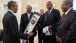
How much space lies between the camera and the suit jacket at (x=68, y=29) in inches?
93.4

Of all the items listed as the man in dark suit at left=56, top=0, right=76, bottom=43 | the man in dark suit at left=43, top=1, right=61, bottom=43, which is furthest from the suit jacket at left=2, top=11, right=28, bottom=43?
the man in dark suit at left=43, top=1, right=61, bottom=43

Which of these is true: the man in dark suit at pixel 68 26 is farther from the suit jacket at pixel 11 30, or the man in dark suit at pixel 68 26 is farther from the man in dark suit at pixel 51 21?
the man in dark suit at pixel 51 21

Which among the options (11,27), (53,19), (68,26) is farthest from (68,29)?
(53,19)

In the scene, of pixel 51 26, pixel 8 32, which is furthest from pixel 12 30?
pixel 51 26

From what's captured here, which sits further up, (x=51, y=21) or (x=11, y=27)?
(x=11, y=27)

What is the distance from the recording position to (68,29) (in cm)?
247

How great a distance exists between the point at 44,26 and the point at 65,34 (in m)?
1.55

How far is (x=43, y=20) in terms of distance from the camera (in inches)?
165

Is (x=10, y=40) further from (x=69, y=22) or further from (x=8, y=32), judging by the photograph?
(x=69, y=22)

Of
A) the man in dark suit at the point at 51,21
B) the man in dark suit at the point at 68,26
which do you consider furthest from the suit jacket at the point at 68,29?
the man in dark suit at the point at 51,21

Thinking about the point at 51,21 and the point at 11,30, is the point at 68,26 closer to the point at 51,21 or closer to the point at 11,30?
the point at 11,30

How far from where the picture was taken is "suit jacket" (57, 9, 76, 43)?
93.4 inches

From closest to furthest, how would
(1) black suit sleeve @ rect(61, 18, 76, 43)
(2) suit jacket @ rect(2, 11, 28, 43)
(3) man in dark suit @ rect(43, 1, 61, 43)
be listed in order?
(1) black suit sleeve @ rect(61, 18, 76, 43) < (2) suit jacket @ rect(2, 11, 28, 43) < (3) man in dark suit @ rect(43, 1, 61, 43)

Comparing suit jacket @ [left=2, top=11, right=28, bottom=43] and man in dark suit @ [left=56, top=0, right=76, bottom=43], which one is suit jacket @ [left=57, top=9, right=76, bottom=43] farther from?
suit jacket @ [left=2, top=11, right=28, bottom=43]
